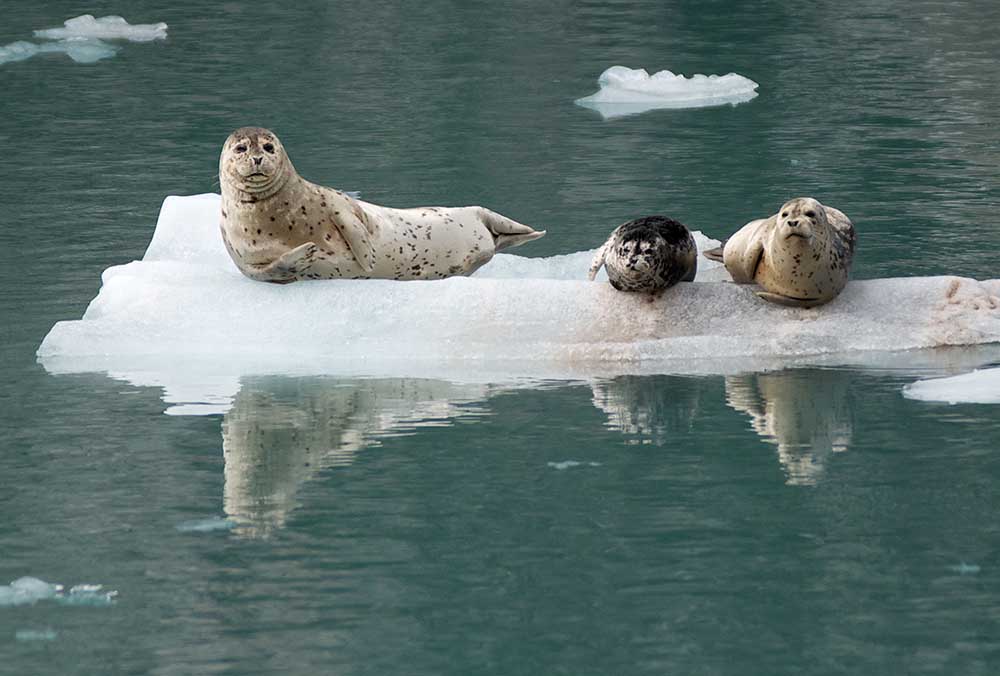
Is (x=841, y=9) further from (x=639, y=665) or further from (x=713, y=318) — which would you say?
(x=639, y=665)

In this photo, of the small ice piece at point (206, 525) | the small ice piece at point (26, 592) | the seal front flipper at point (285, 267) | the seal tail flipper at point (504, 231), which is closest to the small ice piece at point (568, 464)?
the small ice piece at point (206, 525)

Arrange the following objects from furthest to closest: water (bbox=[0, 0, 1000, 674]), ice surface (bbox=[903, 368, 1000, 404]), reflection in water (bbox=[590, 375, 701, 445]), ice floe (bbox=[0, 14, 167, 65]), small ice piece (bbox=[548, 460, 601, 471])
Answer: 1. ice floe (bbox=[0, 14, 167, 65])
2. ice surface (bbox=[903, 368, 1000, 404])
3. reflection in water (bbox=[590, 375, 701, 445])
4. small ice piece (bbox=[548, 460, 601, 471])
5. water (bbox=[0, 0, 1000, 674])

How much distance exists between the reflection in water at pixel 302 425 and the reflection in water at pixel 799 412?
999mm

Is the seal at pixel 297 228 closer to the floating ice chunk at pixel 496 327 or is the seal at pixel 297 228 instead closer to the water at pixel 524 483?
the floating ice chunk at pixel 496 327

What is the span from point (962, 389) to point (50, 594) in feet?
11.3

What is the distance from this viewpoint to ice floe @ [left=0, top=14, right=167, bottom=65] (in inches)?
660

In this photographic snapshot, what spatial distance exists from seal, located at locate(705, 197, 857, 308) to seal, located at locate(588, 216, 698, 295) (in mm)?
299

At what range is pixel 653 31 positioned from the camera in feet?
57.8

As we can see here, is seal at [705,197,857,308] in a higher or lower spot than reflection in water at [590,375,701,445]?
higher

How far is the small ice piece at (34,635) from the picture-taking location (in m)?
4.91

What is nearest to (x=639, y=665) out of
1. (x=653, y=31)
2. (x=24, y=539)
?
(x=24, y=539)

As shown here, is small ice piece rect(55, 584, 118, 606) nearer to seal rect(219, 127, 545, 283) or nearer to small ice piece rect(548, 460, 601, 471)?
small ice piece rect(548, 460, 601, 471)

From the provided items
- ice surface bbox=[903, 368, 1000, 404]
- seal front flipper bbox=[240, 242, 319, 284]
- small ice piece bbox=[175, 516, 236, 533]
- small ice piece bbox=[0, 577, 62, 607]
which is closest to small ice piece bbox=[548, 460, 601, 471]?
small ice piece bbox=[175, 516, 236, 533]

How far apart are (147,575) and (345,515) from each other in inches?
27.2
